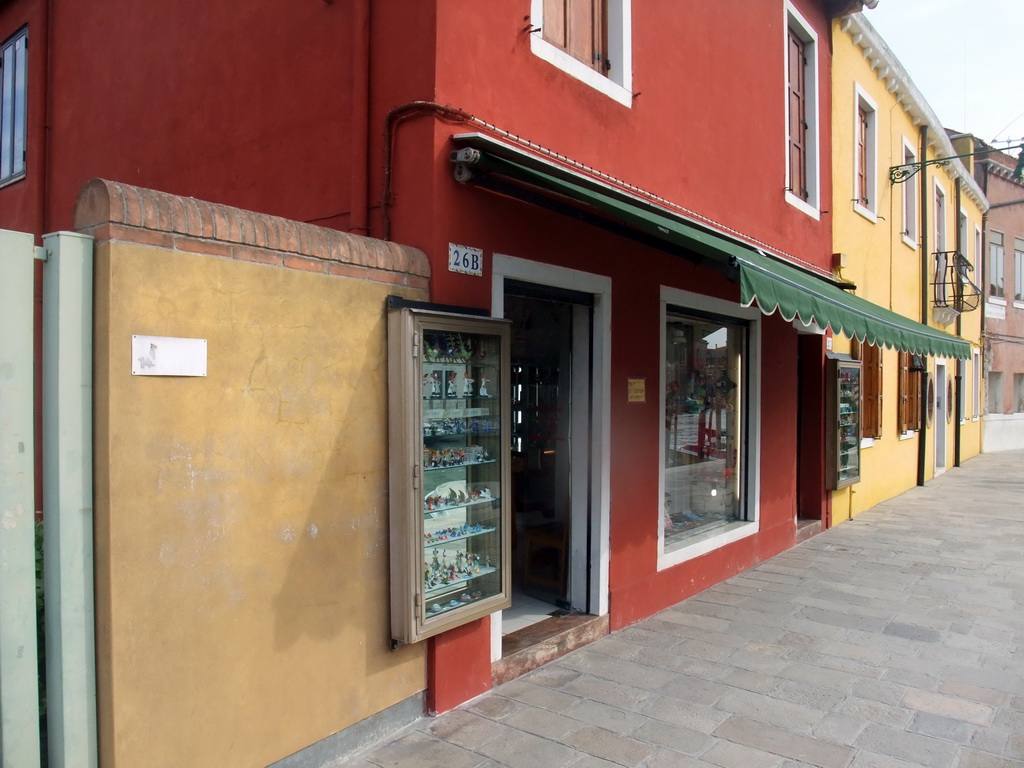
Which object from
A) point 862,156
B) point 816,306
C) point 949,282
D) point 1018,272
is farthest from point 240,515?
point 1018,272

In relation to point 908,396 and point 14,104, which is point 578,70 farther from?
point 908,396

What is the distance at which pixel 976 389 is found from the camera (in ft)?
65.9

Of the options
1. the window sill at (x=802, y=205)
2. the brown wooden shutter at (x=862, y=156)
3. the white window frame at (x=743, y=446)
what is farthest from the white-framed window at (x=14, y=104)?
the brown wooden shutter at (x=862, y=156)

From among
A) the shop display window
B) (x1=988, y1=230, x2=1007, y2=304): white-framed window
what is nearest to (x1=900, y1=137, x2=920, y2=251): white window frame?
the shop display window

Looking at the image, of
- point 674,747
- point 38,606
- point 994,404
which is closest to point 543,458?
point 674,747

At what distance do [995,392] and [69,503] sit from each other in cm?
2463

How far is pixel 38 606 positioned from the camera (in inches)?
118

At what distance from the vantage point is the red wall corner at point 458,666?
407cm

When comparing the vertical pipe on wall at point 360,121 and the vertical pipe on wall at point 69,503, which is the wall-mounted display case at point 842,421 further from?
the vertical pipe on wall at point 69,503

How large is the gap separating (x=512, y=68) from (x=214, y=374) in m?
2.70

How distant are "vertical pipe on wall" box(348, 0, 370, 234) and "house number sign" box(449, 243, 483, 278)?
0.55 meters

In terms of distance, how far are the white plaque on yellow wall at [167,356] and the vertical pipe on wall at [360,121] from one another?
1.53 metres

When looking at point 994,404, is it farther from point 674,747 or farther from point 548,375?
point 674,747

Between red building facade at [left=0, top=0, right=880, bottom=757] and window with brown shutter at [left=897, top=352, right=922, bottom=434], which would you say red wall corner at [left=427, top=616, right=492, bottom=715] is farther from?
window with brown shutter at [left=897, top=352, right=922, bottom=434]
